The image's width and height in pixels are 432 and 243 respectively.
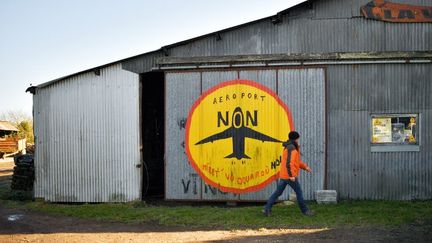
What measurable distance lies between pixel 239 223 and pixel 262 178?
2.33 meters

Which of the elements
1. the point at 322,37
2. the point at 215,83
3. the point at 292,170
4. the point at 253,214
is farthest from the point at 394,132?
the point at 215,83

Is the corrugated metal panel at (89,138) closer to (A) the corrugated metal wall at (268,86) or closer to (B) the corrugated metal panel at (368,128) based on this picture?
(A) the corrugated metal wall at (268,86)

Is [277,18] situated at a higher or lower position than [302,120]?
higher

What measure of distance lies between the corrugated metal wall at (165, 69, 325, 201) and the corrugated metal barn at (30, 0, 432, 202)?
27 mm

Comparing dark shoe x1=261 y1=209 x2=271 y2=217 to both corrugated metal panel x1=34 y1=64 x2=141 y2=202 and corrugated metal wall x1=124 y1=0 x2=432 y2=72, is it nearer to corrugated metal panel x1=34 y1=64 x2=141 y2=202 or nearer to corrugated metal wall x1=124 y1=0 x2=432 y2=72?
corrugated metal panel x1=34 y1=64 x2=141 y2=202

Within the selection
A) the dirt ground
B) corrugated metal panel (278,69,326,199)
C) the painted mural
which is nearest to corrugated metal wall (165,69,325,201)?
corrugated metal panel (278,69,326,199)

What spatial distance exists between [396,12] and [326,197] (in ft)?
17.3

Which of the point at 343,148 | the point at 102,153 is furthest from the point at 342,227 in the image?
the point at 102,153

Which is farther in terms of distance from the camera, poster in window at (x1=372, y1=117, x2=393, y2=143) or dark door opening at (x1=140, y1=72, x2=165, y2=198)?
dark door opening at (x1=140, y1=72, x2=165, y2=198)

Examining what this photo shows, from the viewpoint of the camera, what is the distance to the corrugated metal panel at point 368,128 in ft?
37.5

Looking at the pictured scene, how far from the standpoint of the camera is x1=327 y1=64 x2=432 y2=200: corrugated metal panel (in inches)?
450

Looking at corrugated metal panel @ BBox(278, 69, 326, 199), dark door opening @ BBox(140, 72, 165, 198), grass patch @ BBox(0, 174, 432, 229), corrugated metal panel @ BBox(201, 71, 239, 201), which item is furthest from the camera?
dark door opening @ BBox(140, 72, 165, 198)

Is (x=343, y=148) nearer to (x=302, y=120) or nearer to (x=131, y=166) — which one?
(x=302, y=120)

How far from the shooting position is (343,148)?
1159 cm
